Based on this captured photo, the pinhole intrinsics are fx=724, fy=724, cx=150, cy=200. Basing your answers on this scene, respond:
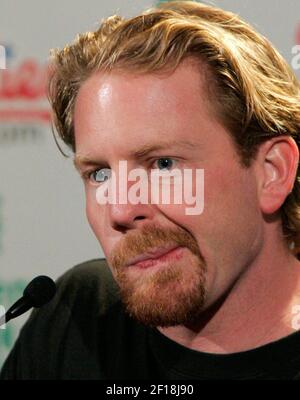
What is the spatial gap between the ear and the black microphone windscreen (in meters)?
0.36

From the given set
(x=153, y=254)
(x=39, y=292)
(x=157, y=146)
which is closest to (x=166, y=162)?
(x=157, y=146)

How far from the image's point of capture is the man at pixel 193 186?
109 centimetres

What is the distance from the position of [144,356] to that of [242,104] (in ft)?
1.46

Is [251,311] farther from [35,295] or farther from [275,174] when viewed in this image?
[35,295]

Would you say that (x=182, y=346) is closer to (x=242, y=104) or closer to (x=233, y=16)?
(x=242, y=104)

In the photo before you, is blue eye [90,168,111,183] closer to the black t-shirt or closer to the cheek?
the cheek

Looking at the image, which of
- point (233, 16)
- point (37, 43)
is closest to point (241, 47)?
point (233, 16)

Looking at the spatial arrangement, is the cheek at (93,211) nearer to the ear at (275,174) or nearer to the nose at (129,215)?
the nose at (129,215)

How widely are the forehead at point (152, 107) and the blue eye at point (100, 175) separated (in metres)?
0.07

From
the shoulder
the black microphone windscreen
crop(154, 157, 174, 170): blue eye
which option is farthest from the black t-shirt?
crop(154, 157, 174, 170): blue eye

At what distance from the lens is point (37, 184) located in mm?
1455

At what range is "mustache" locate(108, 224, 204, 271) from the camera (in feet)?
3.54

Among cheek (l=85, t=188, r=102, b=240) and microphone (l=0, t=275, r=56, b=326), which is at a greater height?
cheek (l=85, t=188, r=102, b=240)
